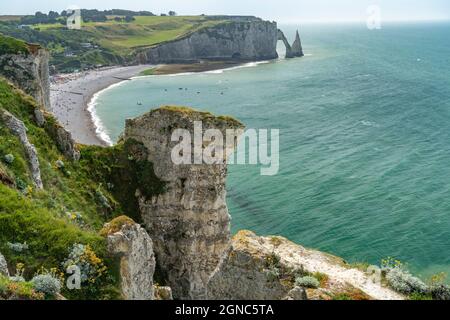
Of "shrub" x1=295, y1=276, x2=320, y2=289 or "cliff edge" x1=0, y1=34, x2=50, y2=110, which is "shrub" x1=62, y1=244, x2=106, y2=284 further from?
"cliff edge" x1=0, y1=34, x2=50, y2=110

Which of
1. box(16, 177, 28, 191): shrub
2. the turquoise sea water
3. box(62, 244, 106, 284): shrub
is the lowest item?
the turquoise sea water

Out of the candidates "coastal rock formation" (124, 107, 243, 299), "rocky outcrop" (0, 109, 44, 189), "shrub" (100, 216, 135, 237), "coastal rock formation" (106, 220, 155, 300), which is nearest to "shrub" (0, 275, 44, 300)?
"coastal rock formation" (106, 220, 155, 300)

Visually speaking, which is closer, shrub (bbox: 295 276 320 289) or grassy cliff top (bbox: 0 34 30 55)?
shrub (bbox: 295 276 320 289)

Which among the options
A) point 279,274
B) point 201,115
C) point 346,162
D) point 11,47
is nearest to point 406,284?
point 279,274

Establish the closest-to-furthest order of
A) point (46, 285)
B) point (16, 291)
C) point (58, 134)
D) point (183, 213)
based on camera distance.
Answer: point (16, 291)
point (46, 285)
point (58, 134)
point (183, 213)

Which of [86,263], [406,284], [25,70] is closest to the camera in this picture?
[406,284]

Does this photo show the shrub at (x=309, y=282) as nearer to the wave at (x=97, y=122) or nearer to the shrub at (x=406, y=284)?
the shrub at (x=406, y=284)

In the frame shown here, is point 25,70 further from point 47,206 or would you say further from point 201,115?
point 47,206
